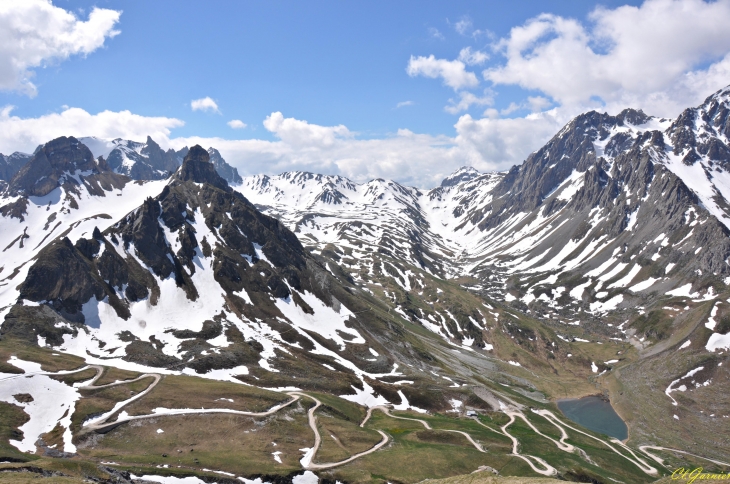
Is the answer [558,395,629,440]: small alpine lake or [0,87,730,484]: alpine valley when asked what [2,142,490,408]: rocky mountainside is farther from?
[558,395,629,440]: small alpine lake

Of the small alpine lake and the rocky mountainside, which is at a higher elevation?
the rocky mountainside

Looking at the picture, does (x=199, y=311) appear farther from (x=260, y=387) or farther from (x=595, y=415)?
(x=595, y=415)

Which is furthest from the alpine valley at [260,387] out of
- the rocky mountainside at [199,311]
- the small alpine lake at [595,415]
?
the small alpine lake at [595,415]

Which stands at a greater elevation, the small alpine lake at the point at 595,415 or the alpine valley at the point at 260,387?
the alpine valley at the point at 260,387

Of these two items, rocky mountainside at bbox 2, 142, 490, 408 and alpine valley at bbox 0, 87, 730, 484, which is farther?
rocky mountainside at bbox 2, 142, 490, 408

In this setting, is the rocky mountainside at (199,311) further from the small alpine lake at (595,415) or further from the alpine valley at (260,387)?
the small alpine lake at (595,415)

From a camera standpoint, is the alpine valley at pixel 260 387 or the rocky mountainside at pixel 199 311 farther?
the rocky mountainside at pixel 199 311

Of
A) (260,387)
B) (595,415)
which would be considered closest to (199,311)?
(260,387)

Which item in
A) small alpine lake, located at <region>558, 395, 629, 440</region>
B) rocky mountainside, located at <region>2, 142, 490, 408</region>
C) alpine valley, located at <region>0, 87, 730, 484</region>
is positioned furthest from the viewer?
small alpine lake, located at <region>558, 395, 629, 440</region>

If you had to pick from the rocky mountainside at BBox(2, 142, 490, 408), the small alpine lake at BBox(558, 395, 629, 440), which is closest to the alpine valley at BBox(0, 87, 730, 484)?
the rocky mountainside at BBox(2, 142, 490, 408)
